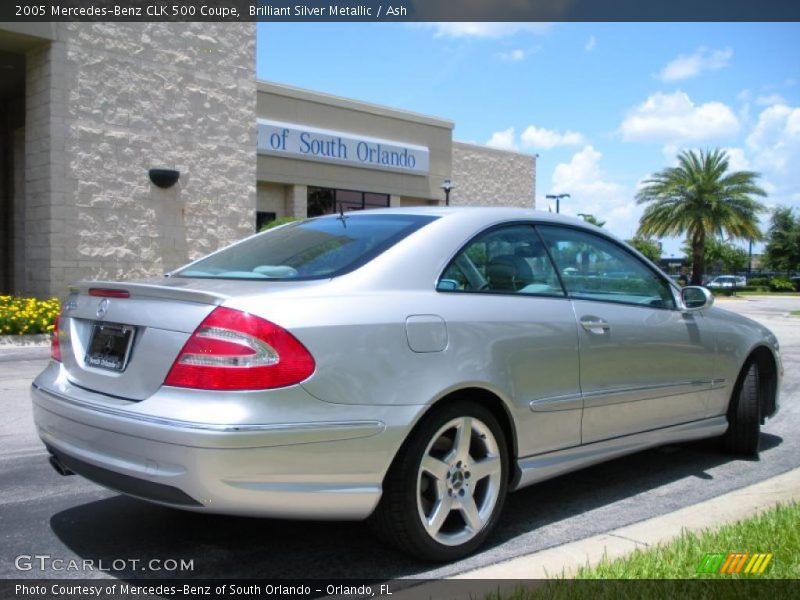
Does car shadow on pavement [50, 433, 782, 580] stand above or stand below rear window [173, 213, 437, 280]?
below

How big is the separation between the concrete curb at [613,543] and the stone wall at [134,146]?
12.8 m

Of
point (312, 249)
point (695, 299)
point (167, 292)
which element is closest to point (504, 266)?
point (312, 249)

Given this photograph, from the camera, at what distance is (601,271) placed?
4.57 m

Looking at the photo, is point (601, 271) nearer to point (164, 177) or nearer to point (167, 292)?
point (167, 292)

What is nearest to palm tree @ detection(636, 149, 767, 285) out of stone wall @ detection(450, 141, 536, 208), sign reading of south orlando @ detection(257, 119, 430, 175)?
stone wall @ detection(450, 141, 536, 208)

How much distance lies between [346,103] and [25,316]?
15507 millimetres

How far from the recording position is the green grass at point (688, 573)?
9.59 feet

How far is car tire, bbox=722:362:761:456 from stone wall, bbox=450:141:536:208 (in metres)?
25.7

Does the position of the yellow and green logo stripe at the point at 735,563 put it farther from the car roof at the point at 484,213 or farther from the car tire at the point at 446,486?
the car roof at the point at 484,213

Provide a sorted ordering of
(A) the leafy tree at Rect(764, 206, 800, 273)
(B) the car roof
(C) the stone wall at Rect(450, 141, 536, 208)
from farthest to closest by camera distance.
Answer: (A) the leafy tree at Rect(764, 206, 800, 273) < (C) the stone wall at Rect(450, 141, 536, 208) < (B) the car roof

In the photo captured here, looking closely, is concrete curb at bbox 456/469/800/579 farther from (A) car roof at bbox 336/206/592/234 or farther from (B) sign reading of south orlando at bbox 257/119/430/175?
(B) sign reading of south orlando at bbox 257/119/430/175

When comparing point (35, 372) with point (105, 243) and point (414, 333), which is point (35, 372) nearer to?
point (105, 243)

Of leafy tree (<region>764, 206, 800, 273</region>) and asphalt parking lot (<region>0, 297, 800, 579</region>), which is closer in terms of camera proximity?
asphalt parking lot (<region>0, 297, 800, 579</region>)

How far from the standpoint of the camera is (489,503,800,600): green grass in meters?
→ 2.92
